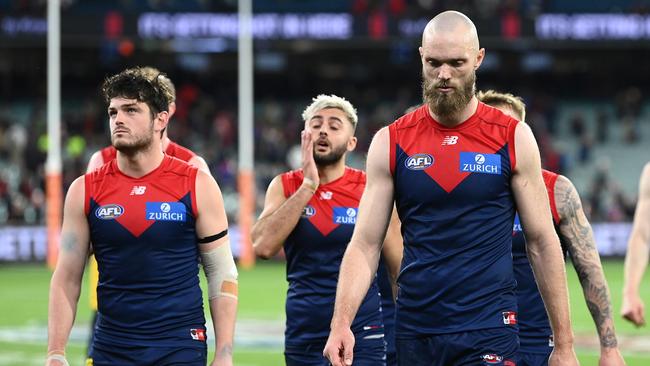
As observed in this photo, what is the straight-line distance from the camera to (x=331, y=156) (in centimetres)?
811

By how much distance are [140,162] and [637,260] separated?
3.46 m

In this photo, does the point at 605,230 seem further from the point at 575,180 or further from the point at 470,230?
the point at 470,230

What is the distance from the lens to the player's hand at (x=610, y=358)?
6551mm

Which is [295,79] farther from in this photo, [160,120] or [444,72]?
[444,72]

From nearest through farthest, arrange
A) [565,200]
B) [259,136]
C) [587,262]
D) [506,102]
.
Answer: [587,262]
[565,200]
[506,102]
[259,136]

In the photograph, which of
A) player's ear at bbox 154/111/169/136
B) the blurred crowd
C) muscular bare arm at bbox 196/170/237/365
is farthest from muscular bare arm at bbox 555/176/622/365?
the blurred crowd

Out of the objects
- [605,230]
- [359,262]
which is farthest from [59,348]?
[605,230]

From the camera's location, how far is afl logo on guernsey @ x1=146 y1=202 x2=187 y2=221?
619cm

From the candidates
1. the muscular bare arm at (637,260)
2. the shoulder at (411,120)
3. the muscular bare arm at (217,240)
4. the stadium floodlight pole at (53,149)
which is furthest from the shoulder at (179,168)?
the stadium floodlight pole at (53,149)

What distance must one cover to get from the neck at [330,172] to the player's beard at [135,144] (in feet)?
6.83

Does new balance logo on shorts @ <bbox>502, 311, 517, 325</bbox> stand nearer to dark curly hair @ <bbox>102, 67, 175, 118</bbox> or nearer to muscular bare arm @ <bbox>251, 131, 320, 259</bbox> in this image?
dark curly hair @ <bbox>102, 67, 175, 118</bbox>

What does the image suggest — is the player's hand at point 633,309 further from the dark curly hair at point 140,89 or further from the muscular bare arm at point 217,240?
the dark curly hair at point 140,89

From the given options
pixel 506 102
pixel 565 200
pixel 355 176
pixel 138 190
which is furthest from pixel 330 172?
pixel 138 190

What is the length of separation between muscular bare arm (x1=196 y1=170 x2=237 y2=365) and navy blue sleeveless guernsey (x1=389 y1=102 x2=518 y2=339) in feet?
3.00
